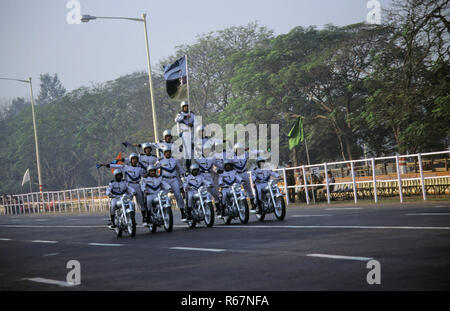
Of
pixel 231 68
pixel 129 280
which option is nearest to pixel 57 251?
pixel 129 280

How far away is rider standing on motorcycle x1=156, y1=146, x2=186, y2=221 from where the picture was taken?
60.7 ft

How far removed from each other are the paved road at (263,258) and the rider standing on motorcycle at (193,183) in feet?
4.49

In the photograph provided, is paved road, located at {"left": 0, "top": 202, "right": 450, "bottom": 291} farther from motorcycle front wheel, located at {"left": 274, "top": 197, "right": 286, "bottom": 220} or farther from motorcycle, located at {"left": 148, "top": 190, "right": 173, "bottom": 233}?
motorcycle front wheel, located at {"left": 274, "top": 197, "right": 286, "bottom": 220}

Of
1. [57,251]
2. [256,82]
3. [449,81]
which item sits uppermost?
[256,82]

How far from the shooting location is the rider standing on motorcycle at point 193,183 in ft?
59.6

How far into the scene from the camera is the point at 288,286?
24.6 ft

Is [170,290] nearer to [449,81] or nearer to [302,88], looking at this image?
[449,81]

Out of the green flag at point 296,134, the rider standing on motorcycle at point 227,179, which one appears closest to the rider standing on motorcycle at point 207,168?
the rider standing on motorcycle at point 227,179

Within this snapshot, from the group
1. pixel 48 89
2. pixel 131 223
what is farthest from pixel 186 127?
pixel 48 89

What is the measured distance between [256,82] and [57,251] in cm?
3485

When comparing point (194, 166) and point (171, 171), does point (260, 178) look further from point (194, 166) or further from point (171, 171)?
point (171, 171)

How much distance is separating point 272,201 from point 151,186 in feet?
10.5

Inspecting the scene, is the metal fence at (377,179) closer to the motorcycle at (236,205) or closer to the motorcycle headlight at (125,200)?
the motorcycle at (236,205)

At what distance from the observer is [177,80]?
30953 millimetres
